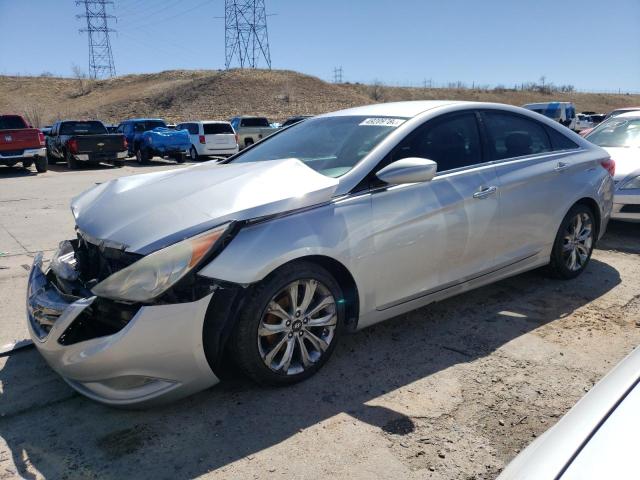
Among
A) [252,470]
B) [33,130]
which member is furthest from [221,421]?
[33,130]

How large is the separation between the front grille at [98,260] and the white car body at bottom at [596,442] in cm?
205

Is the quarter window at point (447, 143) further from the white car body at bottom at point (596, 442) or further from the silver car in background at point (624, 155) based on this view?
the silver car in background at point (624, 155)

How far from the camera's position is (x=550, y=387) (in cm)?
306

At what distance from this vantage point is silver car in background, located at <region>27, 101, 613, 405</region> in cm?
260

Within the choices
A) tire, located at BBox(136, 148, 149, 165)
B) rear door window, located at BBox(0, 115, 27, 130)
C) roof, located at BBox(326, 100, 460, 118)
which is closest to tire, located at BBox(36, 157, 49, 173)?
rear door window, located at BBox(0, 115, 27, 130)

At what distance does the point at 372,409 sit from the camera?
284 centimetres

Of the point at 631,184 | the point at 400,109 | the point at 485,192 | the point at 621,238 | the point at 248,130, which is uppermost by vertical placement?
the point at 248,130

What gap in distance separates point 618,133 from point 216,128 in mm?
16031

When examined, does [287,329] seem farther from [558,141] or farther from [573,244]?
[558,141]

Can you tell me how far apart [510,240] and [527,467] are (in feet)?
9.56

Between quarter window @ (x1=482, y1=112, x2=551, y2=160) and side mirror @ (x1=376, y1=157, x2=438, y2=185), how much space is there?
3.55 feet

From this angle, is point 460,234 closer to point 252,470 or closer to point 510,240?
point 510,240

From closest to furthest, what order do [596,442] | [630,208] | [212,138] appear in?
[596,442] → [630,208] → [212,138]

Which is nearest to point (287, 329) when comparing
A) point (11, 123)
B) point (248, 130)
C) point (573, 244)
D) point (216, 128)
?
point (573, 244)
